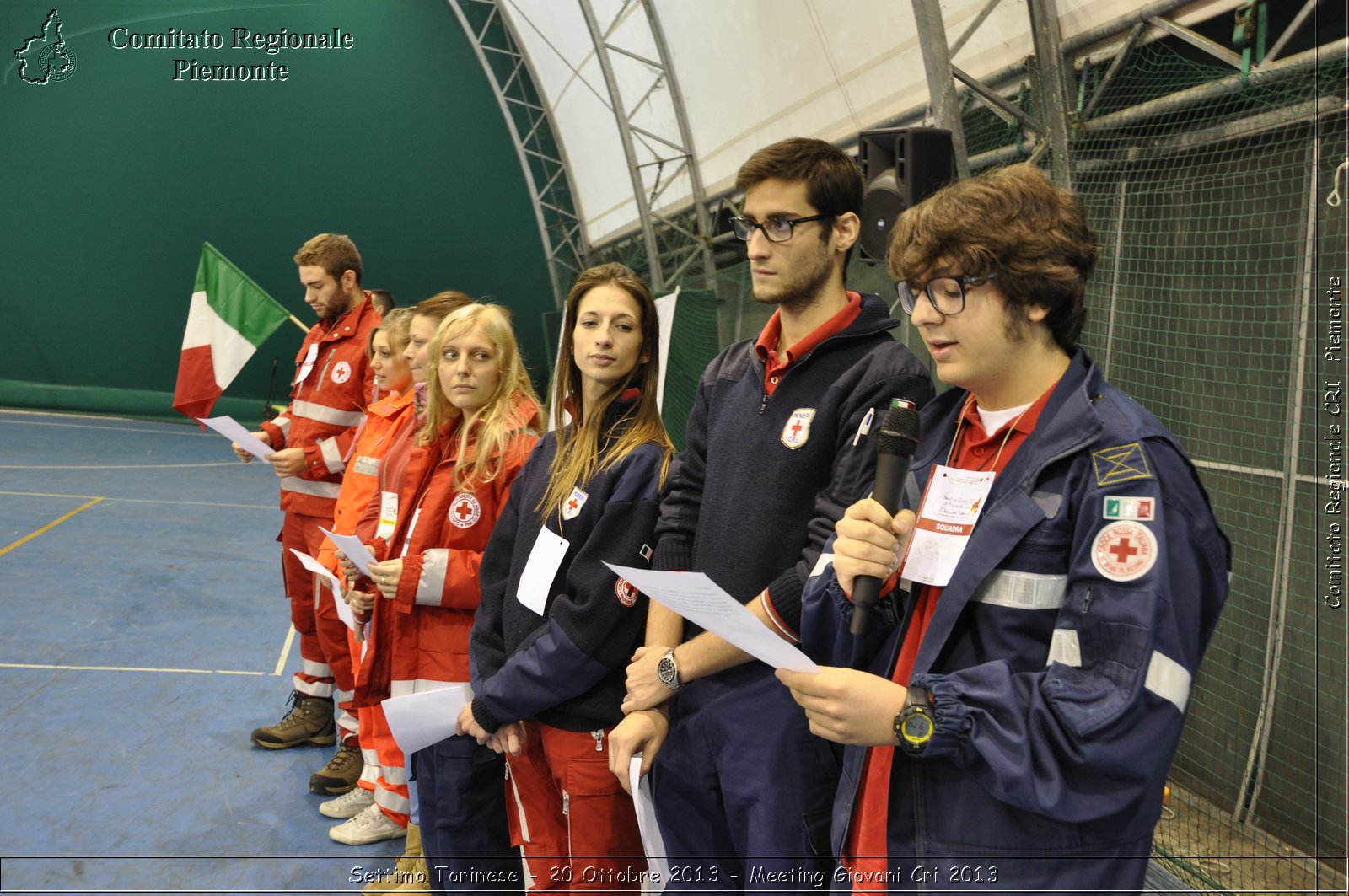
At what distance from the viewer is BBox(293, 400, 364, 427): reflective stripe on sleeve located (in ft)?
13.1

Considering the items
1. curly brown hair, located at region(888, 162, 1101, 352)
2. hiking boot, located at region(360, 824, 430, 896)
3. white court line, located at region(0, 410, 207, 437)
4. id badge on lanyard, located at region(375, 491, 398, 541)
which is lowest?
hiking boot, located at region(360, 824, 430, 896)

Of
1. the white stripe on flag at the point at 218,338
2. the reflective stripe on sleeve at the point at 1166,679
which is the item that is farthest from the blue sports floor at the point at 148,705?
the reflective stripe on sleeve at the point at 1166,679

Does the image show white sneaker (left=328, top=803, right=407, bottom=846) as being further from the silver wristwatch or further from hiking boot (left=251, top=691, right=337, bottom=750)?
the silver wristwatch

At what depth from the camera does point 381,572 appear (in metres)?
2.41

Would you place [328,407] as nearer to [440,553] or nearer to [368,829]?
[368,829]

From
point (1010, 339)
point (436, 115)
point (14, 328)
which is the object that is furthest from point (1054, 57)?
point (14, 328)

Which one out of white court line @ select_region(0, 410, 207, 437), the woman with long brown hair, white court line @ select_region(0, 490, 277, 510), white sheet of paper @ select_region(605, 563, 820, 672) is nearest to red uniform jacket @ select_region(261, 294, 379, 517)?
the woman with long brown hair

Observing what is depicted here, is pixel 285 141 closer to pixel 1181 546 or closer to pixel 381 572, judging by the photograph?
pixel 381 572

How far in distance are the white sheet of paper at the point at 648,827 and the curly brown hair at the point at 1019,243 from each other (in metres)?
0.98

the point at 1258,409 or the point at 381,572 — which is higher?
the point at 1258,409

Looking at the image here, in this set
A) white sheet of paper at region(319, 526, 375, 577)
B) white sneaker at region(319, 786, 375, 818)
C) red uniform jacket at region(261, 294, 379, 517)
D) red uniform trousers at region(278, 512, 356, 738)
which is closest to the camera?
white sheet of paper at region(319, 526, 375, 577)

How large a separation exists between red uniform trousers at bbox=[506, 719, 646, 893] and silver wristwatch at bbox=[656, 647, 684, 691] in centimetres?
34

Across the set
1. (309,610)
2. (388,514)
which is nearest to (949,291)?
(388,514)

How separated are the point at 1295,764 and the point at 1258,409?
1.18m
